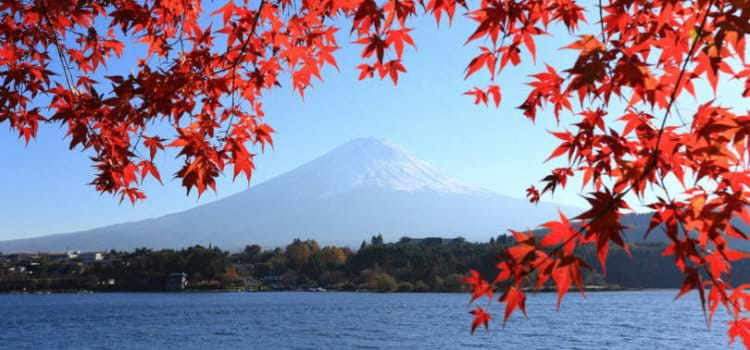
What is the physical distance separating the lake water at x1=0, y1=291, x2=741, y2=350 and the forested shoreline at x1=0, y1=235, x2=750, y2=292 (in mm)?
13187

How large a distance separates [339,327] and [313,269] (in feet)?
148

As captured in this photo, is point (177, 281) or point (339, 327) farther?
point (177, 281)

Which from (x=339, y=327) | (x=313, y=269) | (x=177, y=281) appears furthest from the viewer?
(x=313, y=269)

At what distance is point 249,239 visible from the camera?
183 m

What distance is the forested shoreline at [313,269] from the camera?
7375 centimetres

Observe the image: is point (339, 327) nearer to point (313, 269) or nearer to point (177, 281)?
point (313, 269)

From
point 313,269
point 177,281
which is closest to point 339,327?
point 313,269

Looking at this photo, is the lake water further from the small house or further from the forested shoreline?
the small house

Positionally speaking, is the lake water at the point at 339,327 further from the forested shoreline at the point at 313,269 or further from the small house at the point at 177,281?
the small house at the point at 177,281

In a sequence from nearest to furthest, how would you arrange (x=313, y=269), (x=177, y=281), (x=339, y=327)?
(x=339, y=327)
(x=177, y=281)
(x=313, y=269)

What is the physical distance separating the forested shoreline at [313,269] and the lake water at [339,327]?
13.2 meters

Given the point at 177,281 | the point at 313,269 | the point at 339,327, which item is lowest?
the point at 339,327

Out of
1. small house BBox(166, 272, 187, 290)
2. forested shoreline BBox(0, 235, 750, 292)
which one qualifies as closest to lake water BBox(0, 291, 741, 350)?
forested shoreline BBox(0, 235, 750, 292)

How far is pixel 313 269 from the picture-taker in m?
86.2
